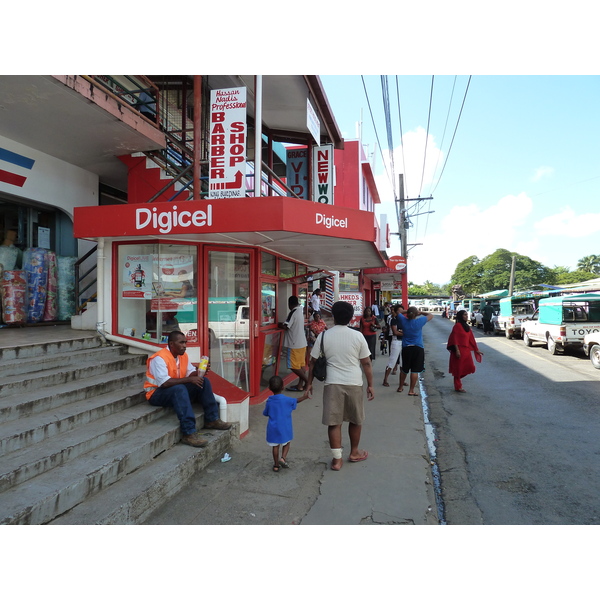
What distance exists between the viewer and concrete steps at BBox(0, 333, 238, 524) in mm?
2969

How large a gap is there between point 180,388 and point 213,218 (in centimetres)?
223

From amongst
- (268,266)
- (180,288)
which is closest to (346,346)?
(180,288)

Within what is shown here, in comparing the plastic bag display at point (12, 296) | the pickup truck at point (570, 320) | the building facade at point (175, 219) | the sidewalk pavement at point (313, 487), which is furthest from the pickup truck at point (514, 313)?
the plastic bag display at point (12, 296)

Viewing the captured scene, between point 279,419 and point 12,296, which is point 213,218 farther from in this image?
point 12,296

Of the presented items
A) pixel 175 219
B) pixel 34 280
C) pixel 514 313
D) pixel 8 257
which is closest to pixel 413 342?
pixel 175 219

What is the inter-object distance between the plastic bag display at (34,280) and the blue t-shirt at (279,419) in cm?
548

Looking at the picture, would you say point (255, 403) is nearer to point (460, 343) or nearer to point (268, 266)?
point (268, 266)

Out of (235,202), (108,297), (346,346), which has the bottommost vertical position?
(346,346)

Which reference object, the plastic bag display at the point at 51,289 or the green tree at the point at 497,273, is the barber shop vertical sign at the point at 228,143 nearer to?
the plastic bag display at the point at 51,289

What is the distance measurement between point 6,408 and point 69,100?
14.3 ft

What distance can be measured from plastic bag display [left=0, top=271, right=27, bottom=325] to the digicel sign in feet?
6.80

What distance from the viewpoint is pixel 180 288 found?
629cm

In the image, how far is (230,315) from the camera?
263 inches

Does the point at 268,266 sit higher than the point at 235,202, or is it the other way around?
the point at 235,202
